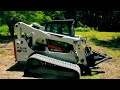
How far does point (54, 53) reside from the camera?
8.86m

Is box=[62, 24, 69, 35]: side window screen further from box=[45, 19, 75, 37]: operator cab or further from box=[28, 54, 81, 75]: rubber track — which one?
box=[28, 54, 81, 75]: rubber track

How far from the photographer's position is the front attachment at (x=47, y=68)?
802 cm

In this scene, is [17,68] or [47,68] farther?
[17,68]

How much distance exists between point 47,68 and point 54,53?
2.63ft

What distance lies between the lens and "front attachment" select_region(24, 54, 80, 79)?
8023 millimetres

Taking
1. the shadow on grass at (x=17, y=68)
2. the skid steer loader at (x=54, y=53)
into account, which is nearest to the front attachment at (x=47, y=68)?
the skid steer loader at (x=54, y=53)

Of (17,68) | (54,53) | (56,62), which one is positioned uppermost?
(54,53)

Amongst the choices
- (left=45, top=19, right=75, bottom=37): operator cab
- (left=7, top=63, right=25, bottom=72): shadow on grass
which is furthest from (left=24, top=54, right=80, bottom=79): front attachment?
(left=45, top=19, right=75, bottom=37): operator cab

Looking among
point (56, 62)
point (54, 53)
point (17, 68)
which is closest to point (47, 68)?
point (56, 62)

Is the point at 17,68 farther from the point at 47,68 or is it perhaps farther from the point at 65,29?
the point at 65,29

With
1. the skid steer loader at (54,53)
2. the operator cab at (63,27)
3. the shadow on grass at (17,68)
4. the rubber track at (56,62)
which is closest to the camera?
the rubber track at (56,62)

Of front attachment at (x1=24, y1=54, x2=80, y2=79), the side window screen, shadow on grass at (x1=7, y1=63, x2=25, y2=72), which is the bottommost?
shadow on grass at (x1=7, y1=63, x2=25, y2=72)

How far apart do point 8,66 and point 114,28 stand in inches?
1217

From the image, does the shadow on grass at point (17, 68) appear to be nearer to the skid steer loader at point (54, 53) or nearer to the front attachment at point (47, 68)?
the skid steer loader at point (54, 53)
